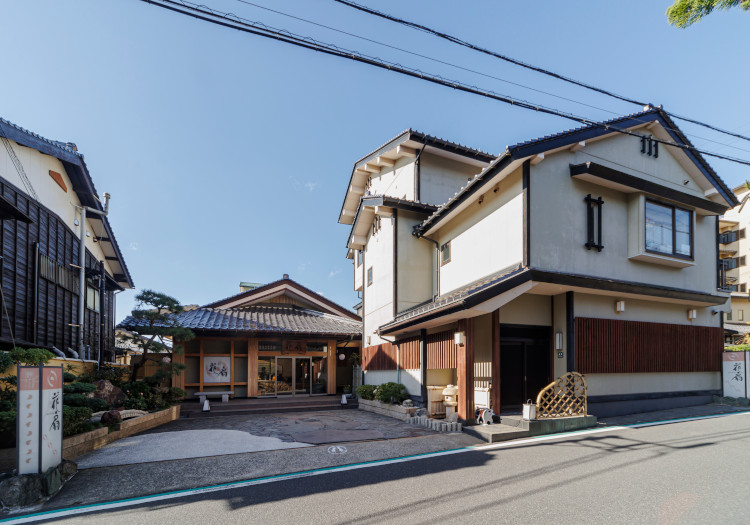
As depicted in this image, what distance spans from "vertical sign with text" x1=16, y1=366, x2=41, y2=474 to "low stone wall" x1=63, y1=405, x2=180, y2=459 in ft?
6.10

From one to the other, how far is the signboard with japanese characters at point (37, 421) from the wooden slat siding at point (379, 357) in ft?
32.5

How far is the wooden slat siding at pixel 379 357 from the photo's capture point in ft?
47.0

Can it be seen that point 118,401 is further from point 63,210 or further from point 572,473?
point 572,473

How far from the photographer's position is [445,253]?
13703 millimetres

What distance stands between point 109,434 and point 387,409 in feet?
24.5

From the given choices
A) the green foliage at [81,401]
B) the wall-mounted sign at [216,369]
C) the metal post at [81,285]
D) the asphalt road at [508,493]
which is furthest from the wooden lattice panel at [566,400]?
the metal post at [81,285]

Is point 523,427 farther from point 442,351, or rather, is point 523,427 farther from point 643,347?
point 643,347

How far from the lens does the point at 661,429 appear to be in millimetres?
8742

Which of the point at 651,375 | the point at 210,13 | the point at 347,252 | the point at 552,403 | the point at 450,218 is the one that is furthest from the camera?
the point at 347,252

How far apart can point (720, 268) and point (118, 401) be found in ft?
63.5

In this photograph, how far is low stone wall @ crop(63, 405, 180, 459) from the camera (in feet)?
23.8

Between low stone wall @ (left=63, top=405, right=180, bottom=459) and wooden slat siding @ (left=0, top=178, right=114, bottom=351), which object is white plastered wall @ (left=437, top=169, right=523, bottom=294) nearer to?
low stone wall @ (left=63, top=405, right=180, bottom=459)

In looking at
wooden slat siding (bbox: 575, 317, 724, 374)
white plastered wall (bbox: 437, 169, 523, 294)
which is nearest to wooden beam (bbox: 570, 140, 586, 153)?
white plastered wall (bbox: 437, 169, 523, 294)

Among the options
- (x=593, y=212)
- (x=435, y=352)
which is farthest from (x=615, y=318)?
(x=435, y=352)
